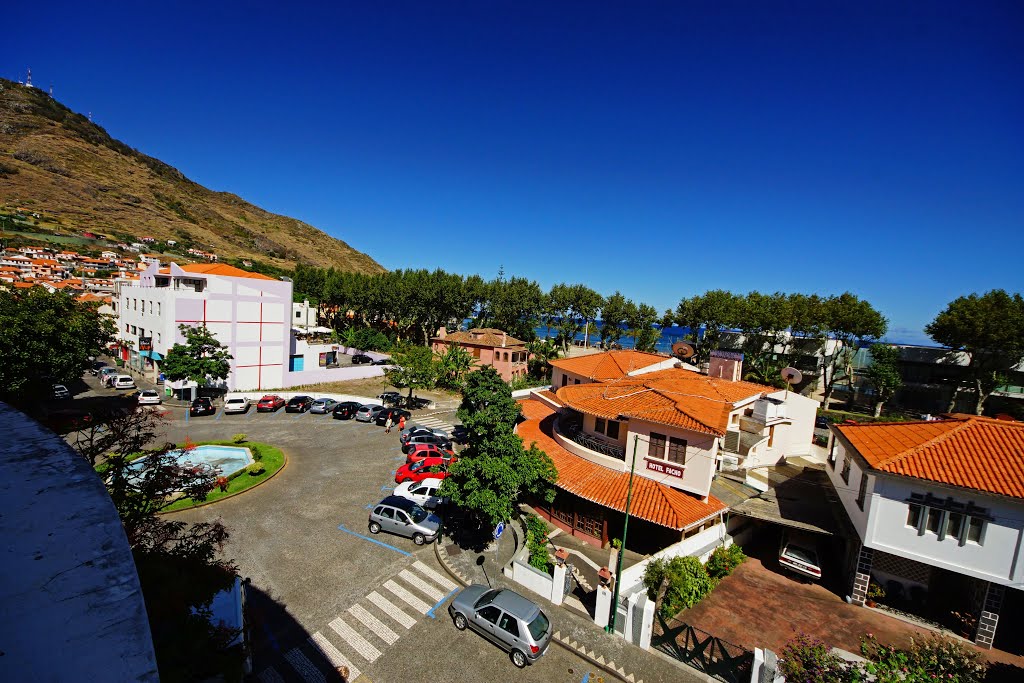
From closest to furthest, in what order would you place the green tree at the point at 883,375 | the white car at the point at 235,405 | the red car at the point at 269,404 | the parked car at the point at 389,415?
1. the parked car at the point at 389,415
2. the white car at the point at 235,405
3. the red car at the point at 269,404
4. the green tree at the point at 883,375

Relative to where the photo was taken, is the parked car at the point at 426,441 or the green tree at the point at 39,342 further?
the parked car at the point at 426,441

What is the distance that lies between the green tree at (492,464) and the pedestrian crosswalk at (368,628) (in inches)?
125

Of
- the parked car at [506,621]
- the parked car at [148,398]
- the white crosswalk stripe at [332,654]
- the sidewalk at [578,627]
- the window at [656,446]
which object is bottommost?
the white crosswalk stripe at [332,654]

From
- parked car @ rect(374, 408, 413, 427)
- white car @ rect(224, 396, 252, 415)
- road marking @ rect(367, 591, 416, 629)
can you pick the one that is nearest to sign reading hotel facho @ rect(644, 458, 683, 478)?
road marking @ rect(367, 591, 416, 629)

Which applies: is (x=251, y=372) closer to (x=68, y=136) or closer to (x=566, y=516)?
(x=566, y=516)

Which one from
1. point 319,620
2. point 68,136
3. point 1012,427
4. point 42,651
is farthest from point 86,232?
point 1012,427

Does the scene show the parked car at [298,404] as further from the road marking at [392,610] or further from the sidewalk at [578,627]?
the road marking at [392,610]

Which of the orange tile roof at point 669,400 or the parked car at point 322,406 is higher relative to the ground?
the orange tile roof at point 669,400

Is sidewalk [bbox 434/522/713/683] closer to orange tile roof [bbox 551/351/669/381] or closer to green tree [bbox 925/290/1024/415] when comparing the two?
orange tile roof [bbox 551/351/669/381]

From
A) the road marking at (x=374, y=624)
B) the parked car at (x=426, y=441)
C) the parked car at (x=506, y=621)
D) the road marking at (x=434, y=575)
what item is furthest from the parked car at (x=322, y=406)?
the parked car at (x=506, y=621)

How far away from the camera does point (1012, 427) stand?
699 inches

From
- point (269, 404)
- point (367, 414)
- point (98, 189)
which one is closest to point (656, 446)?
point (367, 414)

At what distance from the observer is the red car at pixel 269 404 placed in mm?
37216

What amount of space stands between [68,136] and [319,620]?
786 feet
